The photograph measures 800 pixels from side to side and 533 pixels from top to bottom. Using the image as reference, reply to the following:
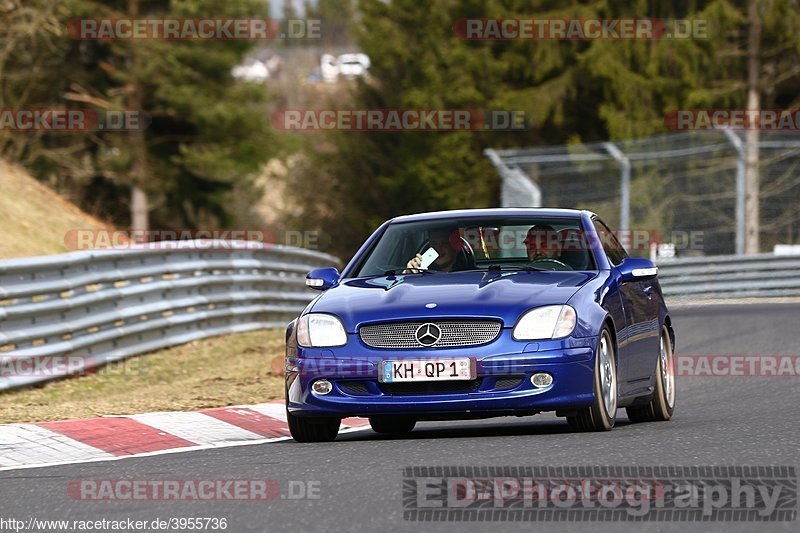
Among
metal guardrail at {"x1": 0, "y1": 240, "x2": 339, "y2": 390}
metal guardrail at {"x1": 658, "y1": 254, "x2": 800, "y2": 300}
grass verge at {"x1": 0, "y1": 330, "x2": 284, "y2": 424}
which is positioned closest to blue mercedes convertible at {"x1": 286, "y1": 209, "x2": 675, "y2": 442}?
grass verge at {"x1": 0, "y1": 330, "x2": 284, "y2": 424}

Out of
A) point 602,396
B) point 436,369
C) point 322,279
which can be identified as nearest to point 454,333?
point 436,369

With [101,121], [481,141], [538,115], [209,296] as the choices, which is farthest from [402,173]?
[209,296]

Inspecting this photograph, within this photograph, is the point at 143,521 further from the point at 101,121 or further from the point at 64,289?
the point at 101,121

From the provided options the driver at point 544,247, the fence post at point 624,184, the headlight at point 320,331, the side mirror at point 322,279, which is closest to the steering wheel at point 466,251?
the driver at point 544,247

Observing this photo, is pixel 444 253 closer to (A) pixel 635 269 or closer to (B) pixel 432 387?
(A) pixel 635 269

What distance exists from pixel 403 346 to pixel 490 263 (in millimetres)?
1272

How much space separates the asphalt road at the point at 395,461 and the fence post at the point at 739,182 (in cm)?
1308

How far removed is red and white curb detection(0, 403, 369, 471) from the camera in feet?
29.4

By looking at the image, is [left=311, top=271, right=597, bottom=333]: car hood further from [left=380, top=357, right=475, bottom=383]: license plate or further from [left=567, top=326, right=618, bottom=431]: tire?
[left=567, top=326, right=618, bottom=431]: tire

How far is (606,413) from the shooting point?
9.06 meters

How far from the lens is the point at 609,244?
34.8ft

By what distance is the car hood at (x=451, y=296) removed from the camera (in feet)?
28.8

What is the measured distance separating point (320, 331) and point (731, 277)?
17.4 m

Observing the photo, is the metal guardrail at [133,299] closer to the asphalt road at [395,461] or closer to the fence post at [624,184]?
the asphalt road at [395,461]
